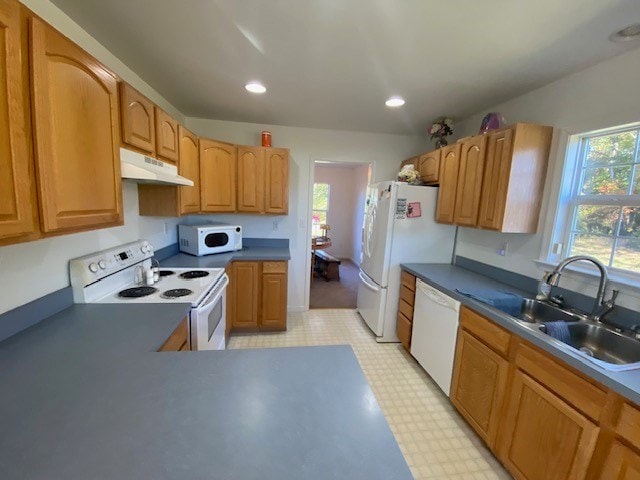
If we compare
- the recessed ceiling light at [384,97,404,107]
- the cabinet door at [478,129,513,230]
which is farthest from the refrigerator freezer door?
the recessed ceiling light at [384,97,404,107]

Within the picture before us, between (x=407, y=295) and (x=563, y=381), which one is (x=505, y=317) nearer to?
(x=563, y=381)

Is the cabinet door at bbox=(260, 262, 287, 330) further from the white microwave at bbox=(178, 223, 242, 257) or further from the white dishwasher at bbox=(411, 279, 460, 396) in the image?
the white dishwasher at bbox=(411, 279, 460, 396)

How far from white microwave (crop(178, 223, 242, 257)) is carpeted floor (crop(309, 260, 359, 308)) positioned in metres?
1.50

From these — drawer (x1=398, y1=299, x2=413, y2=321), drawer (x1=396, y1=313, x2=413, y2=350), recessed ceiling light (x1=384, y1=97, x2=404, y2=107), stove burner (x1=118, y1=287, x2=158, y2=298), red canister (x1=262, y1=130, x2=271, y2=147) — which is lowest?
drawer (x1=396, y1=313, x2=413, y2=350)

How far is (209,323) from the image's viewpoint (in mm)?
1783

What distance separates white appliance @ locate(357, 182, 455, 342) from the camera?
106 inches

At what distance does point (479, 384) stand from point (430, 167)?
6.55ft

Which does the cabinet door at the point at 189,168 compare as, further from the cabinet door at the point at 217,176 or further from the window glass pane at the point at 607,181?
the window glass pane at the point at 607,181

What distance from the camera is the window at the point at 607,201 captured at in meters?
1.55

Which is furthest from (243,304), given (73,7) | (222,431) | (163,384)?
(73,7)

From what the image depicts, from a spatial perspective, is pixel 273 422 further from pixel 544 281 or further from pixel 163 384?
pixel 544 281

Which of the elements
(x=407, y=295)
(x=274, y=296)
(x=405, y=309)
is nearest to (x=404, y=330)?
(x=405, y=309)

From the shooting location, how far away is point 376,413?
77 cm

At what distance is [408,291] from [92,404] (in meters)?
2.42
